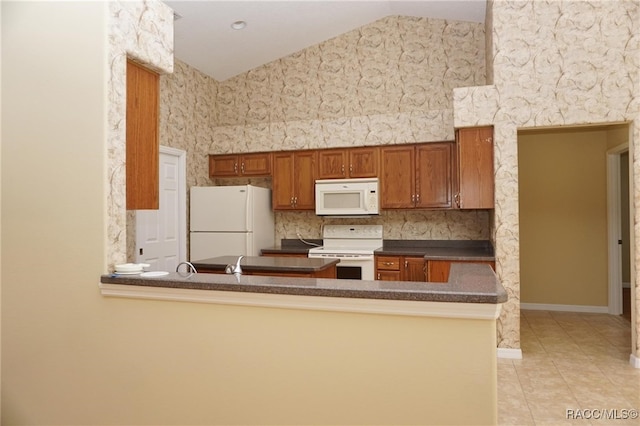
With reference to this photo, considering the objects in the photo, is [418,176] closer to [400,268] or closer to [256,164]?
[400,268]

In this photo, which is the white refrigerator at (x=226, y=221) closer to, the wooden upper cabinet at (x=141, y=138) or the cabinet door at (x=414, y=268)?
the cabinet door at (x=414, y=268)

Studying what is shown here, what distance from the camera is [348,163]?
488cm

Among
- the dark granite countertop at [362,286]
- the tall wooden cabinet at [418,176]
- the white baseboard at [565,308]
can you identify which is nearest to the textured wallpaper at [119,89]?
the dark granite countertop at [362,286]

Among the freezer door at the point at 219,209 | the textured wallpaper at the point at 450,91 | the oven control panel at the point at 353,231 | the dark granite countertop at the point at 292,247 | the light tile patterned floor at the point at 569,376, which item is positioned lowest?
the light tile patterned floor at the point at 569,376

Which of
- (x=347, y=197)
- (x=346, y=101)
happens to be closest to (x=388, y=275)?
(x=347, y=197)

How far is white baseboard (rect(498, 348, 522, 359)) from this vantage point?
3.52m

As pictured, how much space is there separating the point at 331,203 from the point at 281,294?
3223 mm

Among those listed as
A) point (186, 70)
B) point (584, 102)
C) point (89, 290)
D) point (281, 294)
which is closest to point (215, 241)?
point (186, 70)

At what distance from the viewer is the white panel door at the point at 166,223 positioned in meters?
4.31

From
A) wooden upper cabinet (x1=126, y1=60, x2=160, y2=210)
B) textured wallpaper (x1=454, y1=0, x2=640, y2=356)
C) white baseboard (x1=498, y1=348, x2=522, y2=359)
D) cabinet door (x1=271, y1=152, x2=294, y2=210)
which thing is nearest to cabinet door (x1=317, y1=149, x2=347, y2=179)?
cabinet door (x1=271, y1=152, x2=294, y2=210)

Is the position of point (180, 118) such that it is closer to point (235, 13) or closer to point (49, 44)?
point (235, 13)

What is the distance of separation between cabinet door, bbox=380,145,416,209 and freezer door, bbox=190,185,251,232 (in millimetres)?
1588

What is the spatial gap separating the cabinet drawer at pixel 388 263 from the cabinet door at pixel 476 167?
1007 mm

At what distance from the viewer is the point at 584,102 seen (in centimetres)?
339
